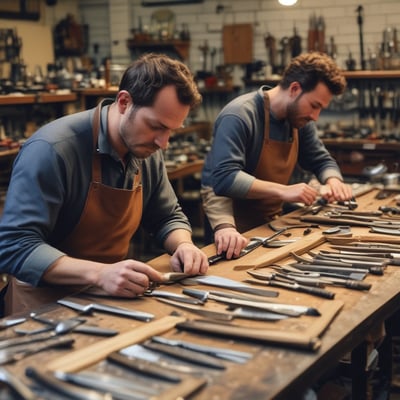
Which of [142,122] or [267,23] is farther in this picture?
[267,23]

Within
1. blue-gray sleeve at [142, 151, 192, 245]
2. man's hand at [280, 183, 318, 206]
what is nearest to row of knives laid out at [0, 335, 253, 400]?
blue-gray sleeve at [142, 151, 192, 245]

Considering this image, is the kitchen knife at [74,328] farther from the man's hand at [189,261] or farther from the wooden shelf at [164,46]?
the wooden shelf at [164,46]

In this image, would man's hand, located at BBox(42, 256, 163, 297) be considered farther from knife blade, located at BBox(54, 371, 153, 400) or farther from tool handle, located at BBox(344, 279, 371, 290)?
tool handle, located at BBox(344, 279, 371, 290)

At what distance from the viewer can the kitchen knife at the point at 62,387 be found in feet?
5.09

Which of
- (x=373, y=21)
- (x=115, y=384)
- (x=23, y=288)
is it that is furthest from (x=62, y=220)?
(x=373, y=21)

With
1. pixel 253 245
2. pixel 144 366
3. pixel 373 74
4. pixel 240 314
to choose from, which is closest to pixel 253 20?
pixel 373 74

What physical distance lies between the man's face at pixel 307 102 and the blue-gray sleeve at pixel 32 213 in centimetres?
165

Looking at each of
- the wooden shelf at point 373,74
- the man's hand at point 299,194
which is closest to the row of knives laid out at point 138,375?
the man's hand at point 299,194

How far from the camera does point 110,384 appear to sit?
1632 millimetres

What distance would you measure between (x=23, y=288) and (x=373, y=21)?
594 centimetres

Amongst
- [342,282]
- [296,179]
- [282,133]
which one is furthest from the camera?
[296,179]

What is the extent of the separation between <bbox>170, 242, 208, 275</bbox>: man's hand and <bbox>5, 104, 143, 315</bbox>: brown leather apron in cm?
25

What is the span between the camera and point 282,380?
168 cm

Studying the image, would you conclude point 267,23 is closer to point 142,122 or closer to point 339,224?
point 339,224
